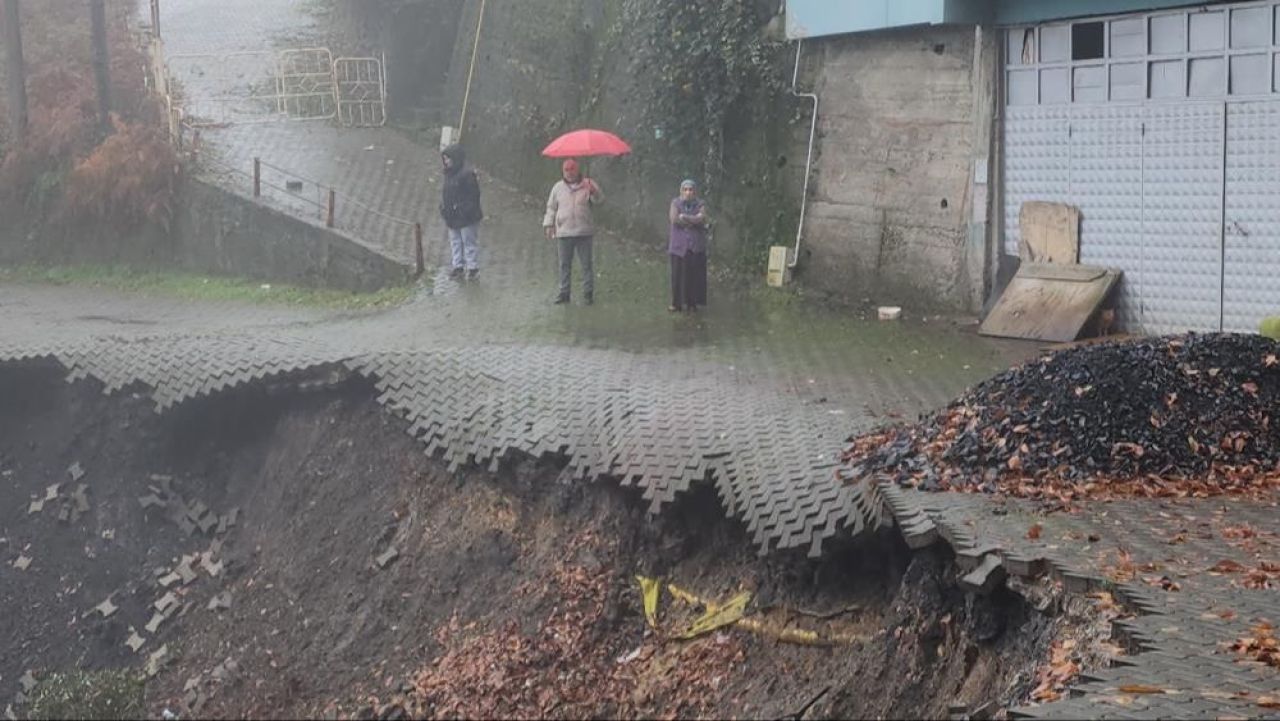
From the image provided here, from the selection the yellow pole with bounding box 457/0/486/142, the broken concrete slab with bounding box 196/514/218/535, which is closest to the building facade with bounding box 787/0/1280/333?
the broken concrete slab with bounding box 196/514/218/535

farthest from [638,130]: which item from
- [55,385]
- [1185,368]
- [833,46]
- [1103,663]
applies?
[1103,663]

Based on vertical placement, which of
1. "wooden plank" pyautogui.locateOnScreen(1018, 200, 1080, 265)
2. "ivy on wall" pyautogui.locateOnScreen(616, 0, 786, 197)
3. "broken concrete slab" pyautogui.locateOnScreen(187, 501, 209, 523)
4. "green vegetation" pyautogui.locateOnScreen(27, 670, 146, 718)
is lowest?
"green vegetation" pyautogui.locateOnScreen(27, 670, 146, 718)

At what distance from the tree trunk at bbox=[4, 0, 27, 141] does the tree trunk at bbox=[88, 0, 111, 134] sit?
107cm

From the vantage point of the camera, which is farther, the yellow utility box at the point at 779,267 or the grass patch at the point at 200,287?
the grass patch at the point at 200,287

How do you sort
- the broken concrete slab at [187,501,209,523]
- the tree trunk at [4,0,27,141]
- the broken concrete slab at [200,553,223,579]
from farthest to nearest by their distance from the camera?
the tree trunk at [4,0,27,141], the broken concrete slab at [187,501,209,523], the broken concrete slab at [200,553,223,579]

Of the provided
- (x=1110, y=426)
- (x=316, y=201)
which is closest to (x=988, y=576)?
(x=1110, y=426)

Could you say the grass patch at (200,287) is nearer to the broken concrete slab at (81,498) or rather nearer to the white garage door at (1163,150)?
the broken concrete slab at (81,498)

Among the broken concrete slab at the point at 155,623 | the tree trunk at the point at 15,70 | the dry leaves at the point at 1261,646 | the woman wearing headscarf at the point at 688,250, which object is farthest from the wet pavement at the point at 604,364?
the tree trunk at the point at 15,70

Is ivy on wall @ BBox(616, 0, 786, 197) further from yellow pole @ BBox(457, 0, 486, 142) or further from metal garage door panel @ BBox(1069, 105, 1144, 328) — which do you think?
yellow pole @ BBox(457, 0, 486, 142)

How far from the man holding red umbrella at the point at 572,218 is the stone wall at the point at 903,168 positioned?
2.59 metres

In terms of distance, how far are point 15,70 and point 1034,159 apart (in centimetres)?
1559

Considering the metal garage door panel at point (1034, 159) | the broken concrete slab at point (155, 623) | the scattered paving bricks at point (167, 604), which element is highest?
the metal garage door panel at point (1034, 159)

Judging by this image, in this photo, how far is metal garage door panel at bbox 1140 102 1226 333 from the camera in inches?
552

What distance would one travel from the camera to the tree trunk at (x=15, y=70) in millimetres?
22688
